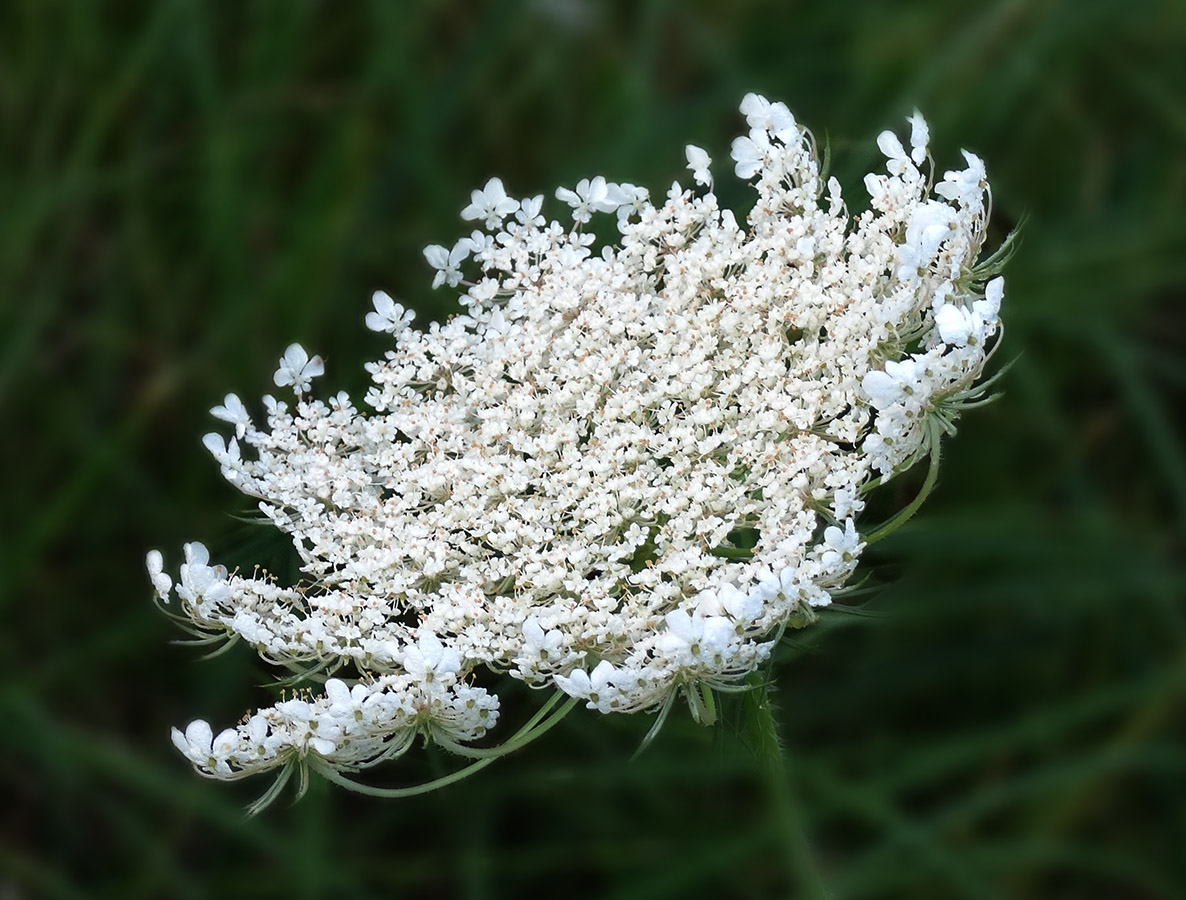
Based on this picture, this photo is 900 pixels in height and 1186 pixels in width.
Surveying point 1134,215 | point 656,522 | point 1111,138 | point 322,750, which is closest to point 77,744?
point 322,750

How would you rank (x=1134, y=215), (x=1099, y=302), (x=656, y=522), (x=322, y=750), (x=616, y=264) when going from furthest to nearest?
1. (x=1134, y=215)
2. (x=1099, y=302)
3. (x=616, y=264)
4. (x=656, y=522)
5. (x=322, y=750)

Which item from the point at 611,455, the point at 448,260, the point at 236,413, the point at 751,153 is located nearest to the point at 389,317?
the point at 448,260

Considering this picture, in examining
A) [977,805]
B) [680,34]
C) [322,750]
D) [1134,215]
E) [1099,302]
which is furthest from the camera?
[680,34]

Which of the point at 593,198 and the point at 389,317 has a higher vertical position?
the point at 593,198

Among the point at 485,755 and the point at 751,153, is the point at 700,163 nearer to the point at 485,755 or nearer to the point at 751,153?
the point at 751,153

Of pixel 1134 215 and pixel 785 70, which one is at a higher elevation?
pixel 785 70

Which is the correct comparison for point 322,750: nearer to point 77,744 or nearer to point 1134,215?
point 77,744
